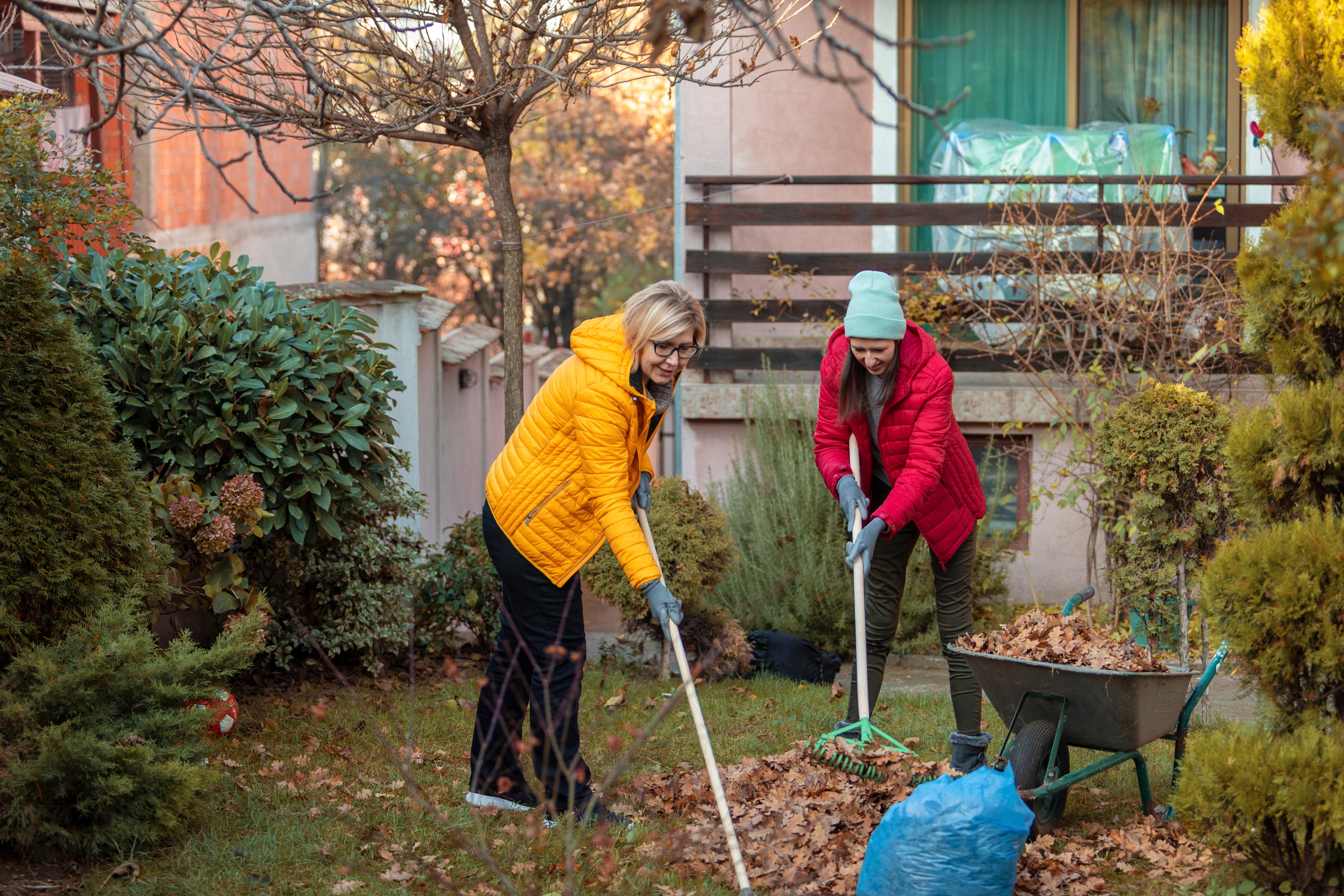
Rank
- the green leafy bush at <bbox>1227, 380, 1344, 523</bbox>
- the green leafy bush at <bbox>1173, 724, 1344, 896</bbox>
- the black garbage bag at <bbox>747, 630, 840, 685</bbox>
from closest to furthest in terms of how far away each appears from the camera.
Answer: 1. the green leafy bush at <bbox>1173, 724, 1344, 896</bbox>
2. the green leafy bush at <bbox>1227, 380, 1344, 523</bbox>
3. the black garbage bag at <bbox>747, 630, 840, 685</bbox>

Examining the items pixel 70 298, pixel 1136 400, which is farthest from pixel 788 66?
pixel 70 298

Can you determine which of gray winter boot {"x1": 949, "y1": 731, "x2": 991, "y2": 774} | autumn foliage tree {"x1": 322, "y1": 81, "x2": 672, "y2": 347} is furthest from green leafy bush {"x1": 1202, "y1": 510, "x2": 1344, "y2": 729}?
autumn foliage tree {"x1": 322, "y1": 81, "x2": 672, "y2": 347}

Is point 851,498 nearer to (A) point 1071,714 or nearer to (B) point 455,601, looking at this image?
(A) point 1071,714

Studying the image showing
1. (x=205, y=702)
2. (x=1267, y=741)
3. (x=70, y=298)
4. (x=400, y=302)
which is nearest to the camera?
(x=1267, y=741)

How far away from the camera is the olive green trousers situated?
435 cm

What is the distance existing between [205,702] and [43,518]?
39.8 inches

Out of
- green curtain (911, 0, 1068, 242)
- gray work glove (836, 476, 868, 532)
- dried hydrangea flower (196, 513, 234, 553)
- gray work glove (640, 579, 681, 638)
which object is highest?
green curtain (911, 0, 1068, 242)

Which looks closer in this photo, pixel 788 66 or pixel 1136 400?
pixel 1136 400

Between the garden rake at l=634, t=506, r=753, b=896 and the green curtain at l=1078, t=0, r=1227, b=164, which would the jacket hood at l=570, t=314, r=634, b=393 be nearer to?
the garden rake at l=634, t=506, r=753, b=896

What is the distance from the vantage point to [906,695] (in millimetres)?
5730

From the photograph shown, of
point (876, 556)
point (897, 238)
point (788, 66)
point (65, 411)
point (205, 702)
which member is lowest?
point (205, 702)

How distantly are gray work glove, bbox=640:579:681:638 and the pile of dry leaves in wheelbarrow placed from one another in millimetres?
640

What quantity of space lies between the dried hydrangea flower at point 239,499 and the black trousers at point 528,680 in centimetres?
140

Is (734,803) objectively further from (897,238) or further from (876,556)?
(897,238)
